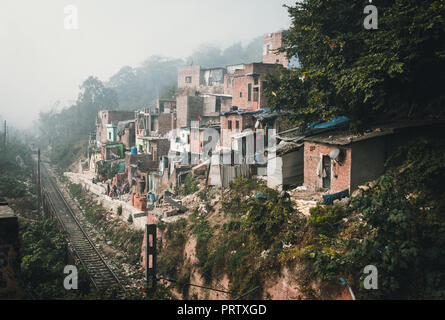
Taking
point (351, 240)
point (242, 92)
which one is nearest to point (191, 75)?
point (242, 92)

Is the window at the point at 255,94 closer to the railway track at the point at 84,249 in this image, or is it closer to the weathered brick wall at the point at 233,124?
the weathered brick wall at the point at 233,124

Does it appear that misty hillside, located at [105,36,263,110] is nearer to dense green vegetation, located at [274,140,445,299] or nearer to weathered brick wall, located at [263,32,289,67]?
→ weathered brick wall, located at [263,32,289,67]

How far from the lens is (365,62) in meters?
12.6

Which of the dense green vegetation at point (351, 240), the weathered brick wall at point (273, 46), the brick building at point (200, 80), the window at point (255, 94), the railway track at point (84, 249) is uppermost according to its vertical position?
the weathered brick wall at point (273, 46)

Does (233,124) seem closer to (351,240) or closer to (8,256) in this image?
(351,240)

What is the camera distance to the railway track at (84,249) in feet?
57.5

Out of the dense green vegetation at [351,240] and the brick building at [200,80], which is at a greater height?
the brick building at [200,80]

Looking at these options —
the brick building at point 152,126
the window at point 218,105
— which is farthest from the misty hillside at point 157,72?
the window at point 218,105

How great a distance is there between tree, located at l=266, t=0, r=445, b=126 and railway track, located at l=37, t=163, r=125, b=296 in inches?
406

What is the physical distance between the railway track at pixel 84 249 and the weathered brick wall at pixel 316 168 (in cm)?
887

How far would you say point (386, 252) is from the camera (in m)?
9.17

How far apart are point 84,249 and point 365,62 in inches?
734

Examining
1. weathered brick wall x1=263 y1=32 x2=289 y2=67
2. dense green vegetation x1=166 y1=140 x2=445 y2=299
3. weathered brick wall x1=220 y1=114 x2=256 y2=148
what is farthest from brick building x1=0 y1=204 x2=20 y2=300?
weathered brick wall x1=263 y1=32 x2=289 y2=67

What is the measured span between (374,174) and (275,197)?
4.04 metres
